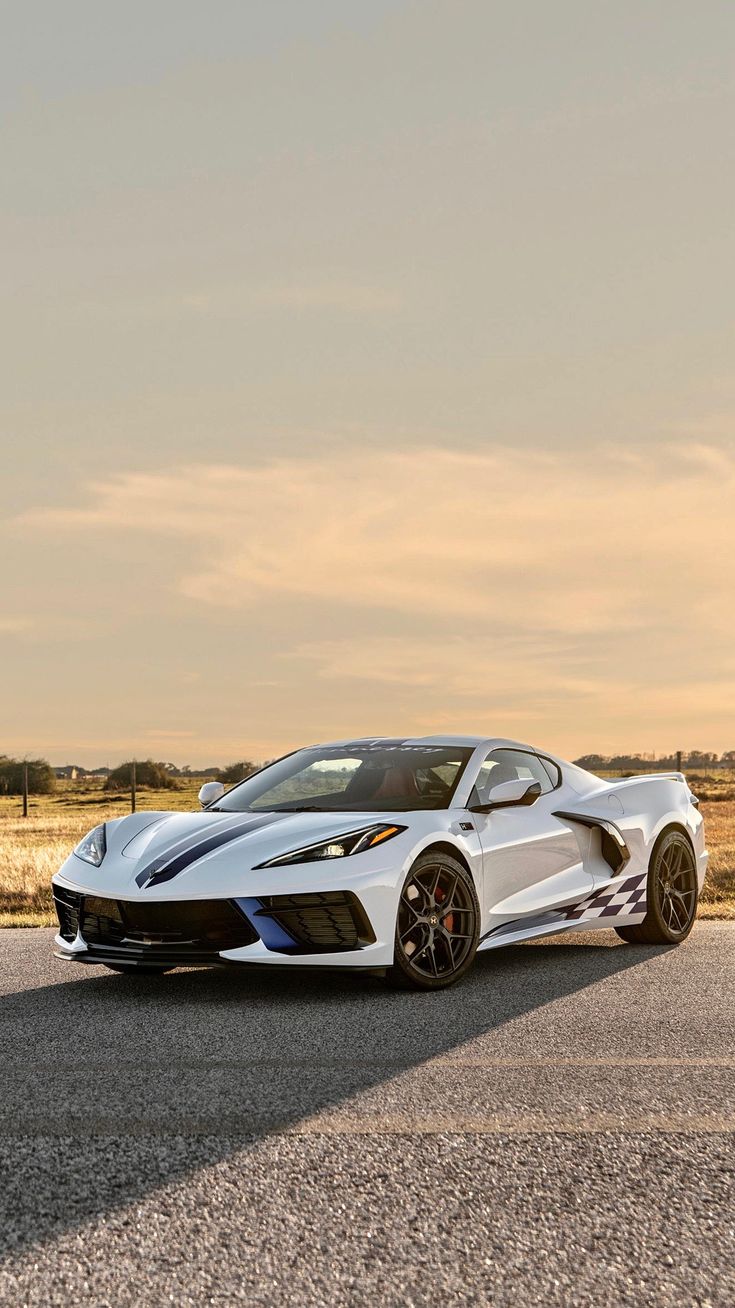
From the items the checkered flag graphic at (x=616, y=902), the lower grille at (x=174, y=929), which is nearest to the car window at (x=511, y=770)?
the checkered flag graphic at (x=616, y=902)

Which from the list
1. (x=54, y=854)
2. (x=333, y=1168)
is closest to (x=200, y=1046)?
(x=333, y=1168)

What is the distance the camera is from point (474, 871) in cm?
722

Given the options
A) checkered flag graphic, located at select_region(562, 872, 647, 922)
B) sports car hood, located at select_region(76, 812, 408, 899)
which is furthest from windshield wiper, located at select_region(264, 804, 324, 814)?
checkered flag graphic, located at select_region(562, 872, 647, 922)

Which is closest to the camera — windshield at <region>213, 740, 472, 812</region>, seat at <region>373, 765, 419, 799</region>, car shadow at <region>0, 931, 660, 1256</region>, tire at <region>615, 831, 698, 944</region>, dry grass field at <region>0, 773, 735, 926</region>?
car shadow at <region>0, 931, 660, 1256</region>

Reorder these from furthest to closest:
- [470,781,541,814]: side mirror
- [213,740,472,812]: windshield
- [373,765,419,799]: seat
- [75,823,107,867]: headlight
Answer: [373,765,419,799]: seat
[213,740,472,812]: windshield
[470,781,541,814]: side mirror
[75,823,107,867]: headlight

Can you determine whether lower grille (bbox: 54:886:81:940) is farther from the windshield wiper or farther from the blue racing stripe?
the windshield wiper

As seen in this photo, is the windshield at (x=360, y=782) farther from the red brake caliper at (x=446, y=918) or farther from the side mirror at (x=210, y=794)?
the red brake caliper at (x=446, y=918)

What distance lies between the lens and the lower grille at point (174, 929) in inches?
253

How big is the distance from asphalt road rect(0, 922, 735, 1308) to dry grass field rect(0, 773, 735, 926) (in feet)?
18.0

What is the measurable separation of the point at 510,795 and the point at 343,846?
1.19 meters

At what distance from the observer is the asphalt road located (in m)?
2.95

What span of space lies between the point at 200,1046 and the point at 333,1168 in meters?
1.81

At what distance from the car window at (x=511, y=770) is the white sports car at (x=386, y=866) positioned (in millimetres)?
12

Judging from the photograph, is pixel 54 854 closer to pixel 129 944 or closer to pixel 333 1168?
pixel 129 944
